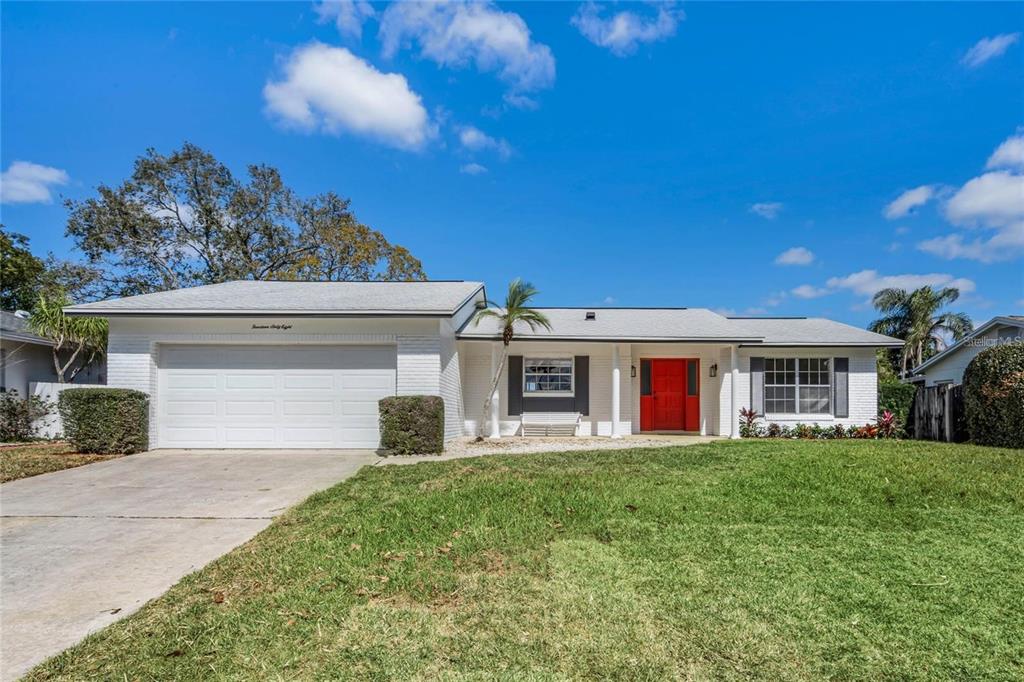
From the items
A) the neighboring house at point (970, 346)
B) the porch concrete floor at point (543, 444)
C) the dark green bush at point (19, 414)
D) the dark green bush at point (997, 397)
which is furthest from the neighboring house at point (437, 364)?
the dark green bush at point (19, 414)

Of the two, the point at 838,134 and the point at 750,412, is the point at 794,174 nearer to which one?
the point at 838,134

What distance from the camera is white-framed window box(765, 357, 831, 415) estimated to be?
1412 centimetres

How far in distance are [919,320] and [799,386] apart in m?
15.8

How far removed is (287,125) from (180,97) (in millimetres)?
3986

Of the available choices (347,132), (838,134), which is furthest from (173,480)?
(838,134)

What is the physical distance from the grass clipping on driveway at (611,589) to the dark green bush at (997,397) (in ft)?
20.2

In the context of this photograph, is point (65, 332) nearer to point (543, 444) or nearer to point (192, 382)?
point (192, 382)

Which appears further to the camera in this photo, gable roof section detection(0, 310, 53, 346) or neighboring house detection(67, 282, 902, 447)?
gable roof section detection(0, 310, 53, 346)

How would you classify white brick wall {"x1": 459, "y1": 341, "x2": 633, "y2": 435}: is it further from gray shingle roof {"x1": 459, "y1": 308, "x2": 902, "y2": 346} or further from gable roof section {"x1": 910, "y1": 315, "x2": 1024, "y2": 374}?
gable roof section {"x1": 910, "y1": 315, "x2": 1024, "y2": 374}

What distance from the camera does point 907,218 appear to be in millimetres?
21094

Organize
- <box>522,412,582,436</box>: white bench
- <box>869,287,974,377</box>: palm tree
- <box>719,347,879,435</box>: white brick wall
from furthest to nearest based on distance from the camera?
<box>869,287,974,377</box>: palm tree → <box>719,347,879,435</box>: white brick wall → <box>522,412,582,436</box>: white bench

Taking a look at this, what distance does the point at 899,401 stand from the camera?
14.2 meters

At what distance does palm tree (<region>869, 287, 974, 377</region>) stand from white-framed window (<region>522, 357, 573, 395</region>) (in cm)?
1980

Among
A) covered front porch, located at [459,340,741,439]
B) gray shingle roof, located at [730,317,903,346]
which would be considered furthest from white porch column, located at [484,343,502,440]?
gray shingle roof, located at [730,317,903,346]
